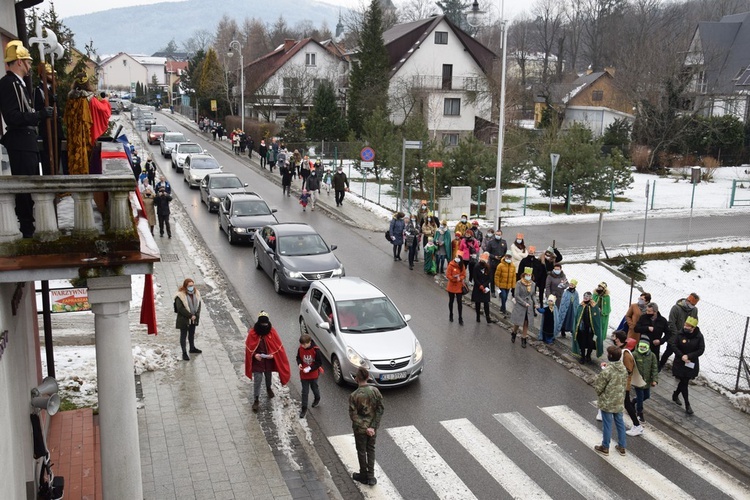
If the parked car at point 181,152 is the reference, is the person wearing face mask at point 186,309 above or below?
below

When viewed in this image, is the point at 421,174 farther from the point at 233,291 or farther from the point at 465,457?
the point at 465,457

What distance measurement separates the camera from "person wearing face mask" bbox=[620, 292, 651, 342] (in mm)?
13086

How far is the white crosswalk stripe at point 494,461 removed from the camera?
31.1 ft

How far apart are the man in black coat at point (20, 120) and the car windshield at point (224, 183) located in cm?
2182

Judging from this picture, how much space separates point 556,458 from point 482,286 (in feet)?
19.5

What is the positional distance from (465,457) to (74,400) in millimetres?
6289

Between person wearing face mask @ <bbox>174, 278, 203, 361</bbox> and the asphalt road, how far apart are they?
82.2 inches

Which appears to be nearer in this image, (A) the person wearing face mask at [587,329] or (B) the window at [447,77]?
(A) the person wearing face mask at [587,329]

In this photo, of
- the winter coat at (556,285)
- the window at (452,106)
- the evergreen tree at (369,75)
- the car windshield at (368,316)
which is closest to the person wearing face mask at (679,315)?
the winter coat at (556,285)

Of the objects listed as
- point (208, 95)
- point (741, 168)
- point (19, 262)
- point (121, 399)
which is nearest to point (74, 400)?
point (121, 399)

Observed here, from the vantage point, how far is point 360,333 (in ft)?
42.1

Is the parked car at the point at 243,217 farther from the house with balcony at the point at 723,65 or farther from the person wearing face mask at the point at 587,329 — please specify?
the house with balcony at the point at 723,65

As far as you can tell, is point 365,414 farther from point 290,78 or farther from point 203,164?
point 290,78

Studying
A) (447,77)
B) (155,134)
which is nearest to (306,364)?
(155,134)
